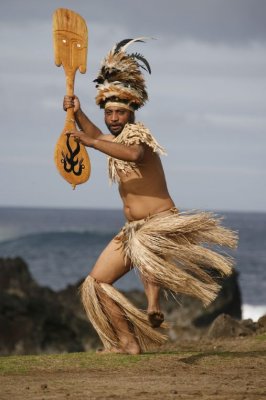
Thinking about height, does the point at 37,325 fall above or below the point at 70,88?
below

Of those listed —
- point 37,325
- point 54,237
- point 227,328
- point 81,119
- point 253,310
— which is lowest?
point 253,310

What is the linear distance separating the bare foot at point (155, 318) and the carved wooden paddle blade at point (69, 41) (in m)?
2.04

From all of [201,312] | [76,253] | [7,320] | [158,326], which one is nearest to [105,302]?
[158,326]

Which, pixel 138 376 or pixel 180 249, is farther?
pixel 180 249

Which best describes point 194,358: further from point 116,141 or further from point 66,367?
point 116,141

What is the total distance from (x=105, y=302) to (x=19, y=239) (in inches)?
2416

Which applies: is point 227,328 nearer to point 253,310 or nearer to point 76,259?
point 253,310

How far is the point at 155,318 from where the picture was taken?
7688mm

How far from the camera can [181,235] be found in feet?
25.9

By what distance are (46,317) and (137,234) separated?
822 centimetres

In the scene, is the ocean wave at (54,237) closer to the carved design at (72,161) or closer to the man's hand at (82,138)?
the carved design at (72,161)

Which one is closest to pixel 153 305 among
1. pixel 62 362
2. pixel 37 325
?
pixel 62 362

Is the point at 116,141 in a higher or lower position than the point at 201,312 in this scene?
higher

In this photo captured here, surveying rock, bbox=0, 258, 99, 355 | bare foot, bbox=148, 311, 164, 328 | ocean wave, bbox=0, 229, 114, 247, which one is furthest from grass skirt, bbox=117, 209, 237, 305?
ocean wave, bbox=0, 229, 114, 247
